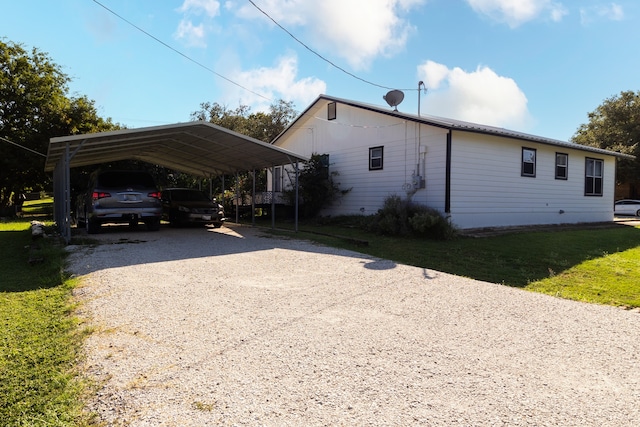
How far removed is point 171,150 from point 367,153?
25.3 feet

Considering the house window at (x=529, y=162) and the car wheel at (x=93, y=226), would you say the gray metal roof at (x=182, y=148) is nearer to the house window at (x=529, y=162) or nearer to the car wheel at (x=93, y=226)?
the car wheel at (x=93, y=226)

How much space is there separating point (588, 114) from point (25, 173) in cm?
5000

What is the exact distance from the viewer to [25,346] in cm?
365

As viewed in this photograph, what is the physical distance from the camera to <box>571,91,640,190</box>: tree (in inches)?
1273

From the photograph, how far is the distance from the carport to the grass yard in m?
4.38

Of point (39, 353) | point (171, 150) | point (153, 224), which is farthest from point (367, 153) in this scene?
point (39, 353)

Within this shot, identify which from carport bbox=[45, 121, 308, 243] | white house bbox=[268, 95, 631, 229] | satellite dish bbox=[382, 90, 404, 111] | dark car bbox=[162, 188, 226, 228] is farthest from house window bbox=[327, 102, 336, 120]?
dark car bbox=[162, 188, 226, 228]

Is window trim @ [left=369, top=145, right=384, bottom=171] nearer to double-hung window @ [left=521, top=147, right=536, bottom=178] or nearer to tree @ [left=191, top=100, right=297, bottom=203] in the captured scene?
double-hung window @ [left=521, top=147, right=536, bottom=178]

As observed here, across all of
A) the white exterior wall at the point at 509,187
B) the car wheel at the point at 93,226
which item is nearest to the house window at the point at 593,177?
the white exterior wall at the point at 509,187

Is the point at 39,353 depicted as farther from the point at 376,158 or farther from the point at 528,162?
the point at 528,162

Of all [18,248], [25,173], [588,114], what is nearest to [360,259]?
[18,248]

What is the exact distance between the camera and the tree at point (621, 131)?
32344mm

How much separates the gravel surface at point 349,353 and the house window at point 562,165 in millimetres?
13366

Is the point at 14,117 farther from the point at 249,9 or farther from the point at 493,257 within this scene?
the point at 493,257
